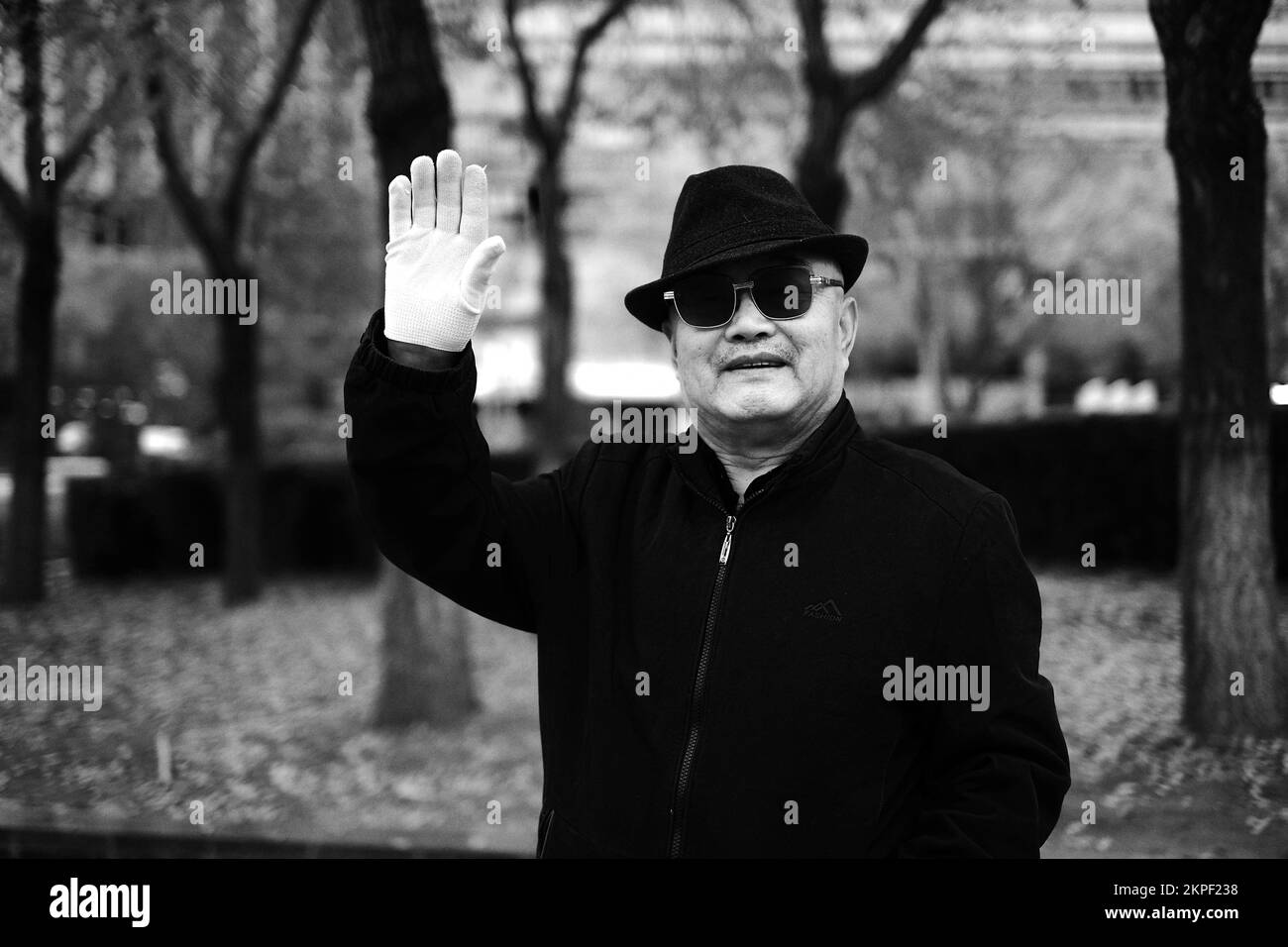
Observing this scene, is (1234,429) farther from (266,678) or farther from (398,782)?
(266,678)

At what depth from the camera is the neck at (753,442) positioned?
2268 millimetres

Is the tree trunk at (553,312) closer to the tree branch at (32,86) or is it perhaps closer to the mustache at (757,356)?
the tree branch at (32,86)

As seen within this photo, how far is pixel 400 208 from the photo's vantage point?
83.8 inches

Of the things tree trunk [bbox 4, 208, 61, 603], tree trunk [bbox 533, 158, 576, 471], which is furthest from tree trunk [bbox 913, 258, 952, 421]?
tree trunk [bbox 4, 208, 61, 603]

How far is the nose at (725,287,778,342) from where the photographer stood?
2.25 meters

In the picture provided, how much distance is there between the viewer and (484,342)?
2116cm

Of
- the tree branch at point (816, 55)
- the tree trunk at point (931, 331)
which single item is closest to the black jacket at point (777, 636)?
the tree branch at point (816, 55)

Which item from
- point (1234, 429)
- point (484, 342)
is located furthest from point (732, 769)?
point (484, 342)

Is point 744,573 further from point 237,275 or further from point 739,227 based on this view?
point 237,275

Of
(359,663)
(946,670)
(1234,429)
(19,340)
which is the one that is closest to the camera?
(946,670)

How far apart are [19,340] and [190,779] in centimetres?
334

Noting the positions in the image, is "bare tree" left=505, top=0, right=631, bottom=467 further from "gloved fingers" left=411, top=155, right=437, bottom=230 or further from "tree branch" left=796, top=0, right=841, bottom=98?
"gloved fingers" left=411, top=155, right=437, bottom=230

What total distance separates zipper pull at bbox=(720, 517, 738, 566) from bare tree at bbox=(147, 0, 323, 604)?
763cm

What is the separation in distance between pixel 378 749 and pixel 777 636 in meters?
4.85
